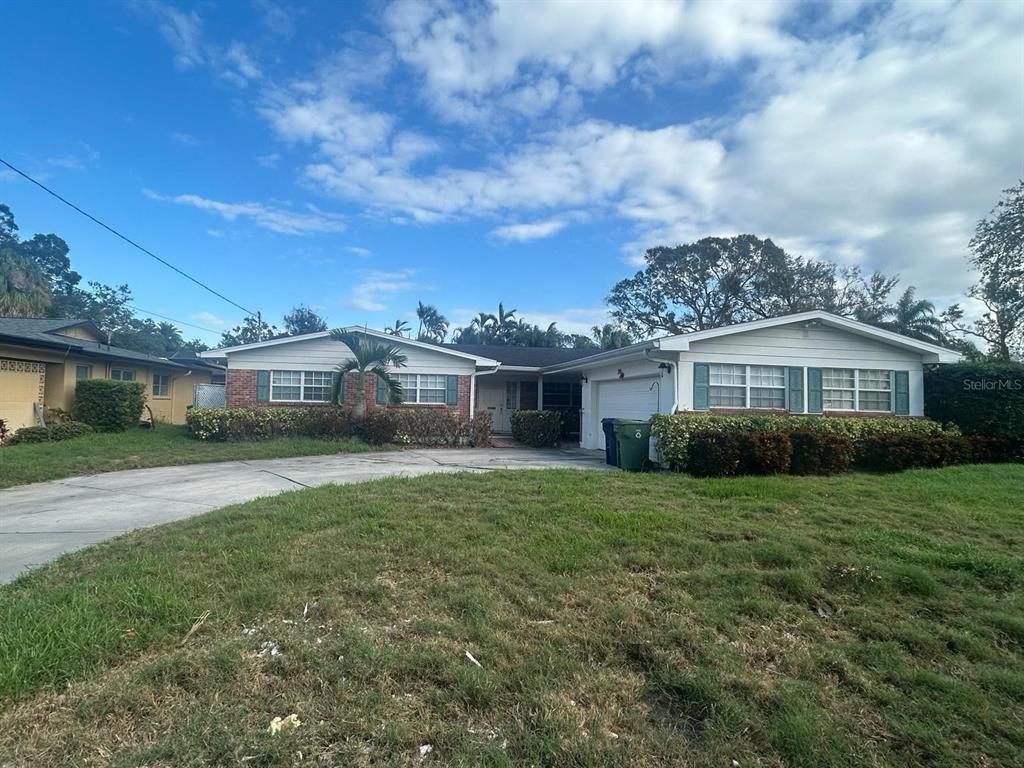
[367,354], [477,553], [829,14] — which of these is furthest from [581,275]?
[477,553]

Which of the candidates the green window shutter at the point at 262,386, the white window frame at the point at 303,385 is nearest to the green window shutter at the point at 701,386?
the white window frame at the point at 303,385

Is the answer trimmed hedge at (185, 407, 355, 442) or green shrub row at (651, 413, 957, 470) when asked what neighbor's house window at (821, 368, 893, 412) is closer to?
green shrub row at (651, 413, 957, 470)

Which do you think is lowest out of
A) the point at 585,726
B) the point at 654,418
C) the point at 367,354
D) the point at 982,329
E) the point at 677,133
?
the point at 585,726

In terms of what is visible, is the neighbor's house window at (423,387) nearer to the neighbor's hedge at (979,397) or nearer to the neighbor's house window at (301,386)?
the neighbor's house window at (301,386)

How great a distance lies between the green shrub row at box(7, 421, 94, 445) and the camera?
44.0 feet

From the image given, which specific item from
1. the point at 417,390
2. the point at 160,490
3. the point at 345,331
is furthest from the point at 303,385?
the point at 160,490

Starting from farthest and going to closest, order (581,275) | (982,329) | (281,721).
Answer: (982,329)
(581,275)
(281,721)

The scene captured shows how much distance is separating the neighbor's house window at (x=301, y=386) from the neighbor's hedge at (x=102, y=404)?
166 inches

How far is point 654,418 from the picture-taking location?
35.4 ft

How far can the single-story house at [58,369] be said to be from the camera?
14070mm

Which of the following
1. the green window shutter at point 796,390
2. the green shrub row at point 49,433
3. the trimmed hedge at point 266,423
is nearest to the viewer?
the green window shutter at point 796,390

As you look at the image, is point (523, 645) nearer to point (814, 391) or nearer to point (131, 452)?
point (814, 391)

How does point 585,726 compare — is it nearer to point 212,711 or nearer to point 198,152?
point 212,711

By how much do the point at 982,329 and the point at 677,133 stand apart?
24.4 metres
